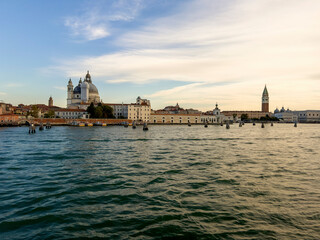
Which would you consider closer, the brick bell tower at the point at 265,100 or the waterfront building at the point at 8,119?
the waterfront building at the point at 8,119

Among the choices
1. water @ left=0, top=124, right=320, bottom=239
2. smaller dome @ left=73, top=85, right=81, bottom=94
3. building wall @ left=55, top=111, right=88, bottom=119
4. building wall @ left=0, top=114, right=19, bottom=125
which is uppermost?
smaller dome @ left=73, top=85, right=81, bottom=94

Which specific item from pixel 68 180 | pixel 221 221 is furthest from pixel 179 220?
pixel 68 180

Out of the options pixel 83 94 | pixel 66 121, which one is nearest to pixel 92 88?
pixel 83 94

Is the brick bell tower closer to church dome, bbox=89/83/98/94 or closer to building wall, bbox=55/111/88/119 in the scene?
church dome, bbox=89/83/98/94

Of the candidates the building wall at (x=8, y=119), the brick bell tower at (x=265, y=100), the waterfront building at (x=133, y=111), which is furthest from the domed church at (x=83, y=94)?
the brick bell tower at (x=265, y=100)

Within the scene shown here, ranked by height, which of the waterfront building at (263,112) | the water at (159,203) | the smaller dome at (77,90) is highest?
the smaller dome at (77,90)

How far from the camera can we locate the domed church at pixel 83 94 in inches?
3957

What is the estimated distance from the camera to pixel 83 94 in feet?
334

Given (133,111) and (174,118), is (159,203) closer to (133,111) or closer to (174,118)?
(133,111)

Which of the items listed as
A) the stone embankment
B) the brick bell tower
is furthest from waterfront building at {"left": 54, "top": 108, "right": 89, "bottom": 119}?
the brick bell tower

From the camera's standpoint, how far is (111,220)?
→ 16.9ft

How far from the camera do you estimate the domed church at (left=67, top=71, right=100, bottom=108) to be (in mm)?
100500

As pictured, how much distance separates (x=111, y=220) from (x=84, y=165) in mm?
6838

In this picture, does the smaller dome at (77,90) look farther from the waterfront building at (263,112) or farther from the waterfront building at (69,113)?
the waterfront building at (263,112)
